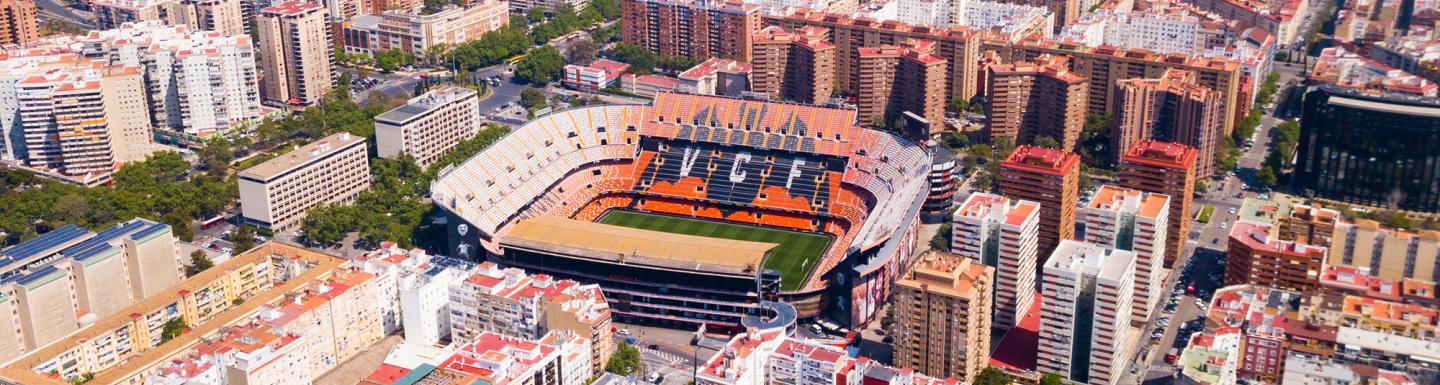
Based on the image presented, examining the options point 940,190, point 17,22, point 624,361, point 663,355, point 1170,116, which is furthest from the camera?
point 17,22

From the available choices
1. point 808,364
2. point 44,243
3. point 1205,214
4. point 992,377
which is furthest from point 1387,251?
point 44,243

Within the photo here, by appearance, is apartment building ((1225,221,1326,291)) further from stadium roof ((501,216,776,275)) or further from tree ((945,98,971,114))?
tree ((945,98,971,114))

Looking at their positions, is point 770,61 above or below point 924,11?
below

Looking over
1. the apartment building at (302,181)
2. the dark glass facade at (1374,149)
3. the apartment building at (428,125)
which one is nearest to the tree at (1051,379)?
the dark glass facade at (1374,149)

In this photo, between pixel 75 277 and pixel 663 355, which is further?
pixel 75 277

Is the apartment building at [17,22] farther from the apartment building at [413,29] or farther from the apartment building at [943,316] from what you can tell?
the apartment building at [943,316]

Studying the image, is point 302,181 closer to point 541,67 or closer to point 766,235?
point 766,235

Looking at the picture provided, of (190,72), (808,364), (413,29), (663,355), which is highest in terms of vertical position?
(413,29)
